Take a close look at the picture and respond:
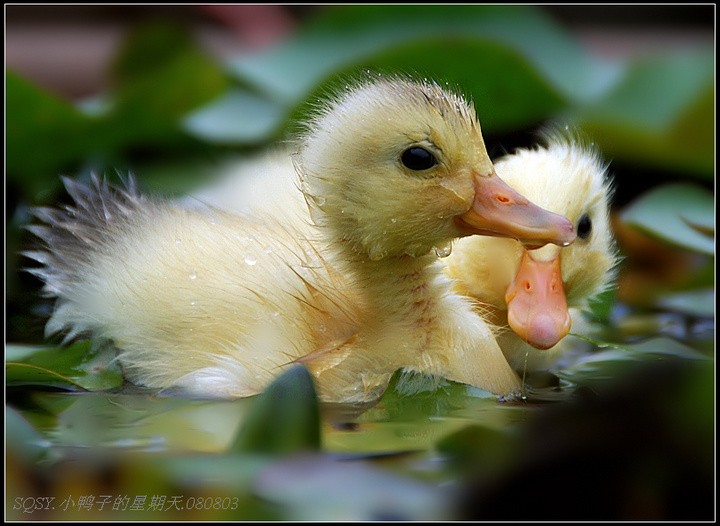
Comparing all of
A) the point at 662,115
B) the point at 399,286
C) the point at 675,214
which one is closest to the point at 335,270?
the point at 399,286

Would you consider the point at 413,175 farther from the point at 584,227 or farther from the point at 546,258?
the point at 584,227

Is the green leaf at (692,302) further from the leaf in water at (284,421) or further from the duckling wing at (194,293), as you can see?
the leaf in water at (284,421)

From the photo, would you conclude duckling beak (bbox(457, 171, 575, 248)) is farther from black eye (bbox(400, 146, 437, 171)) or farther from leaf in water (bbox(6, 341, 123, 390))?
leaf in water (bbox(6, 341, 123, 390))

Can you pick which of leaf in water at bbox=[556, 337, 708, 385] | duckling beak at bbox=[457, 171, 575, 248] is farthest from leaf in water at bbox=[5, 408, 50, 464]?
leaf in water at bbox=[556, 337, 708, 385]

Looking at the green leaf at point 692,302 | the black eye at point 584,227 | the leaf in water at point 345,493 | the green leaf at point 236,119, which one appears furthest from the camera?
the green leaf at point 236,119

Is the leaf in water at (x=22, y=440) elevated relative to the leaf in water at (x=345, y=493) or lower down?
elevated

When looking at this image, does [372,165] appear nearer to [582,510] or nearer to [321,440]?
[321,440]

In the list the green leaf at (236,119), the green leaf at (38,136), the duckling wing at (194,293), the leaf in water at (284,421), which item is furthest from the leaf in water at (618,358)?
the green leaf at (38,136)
